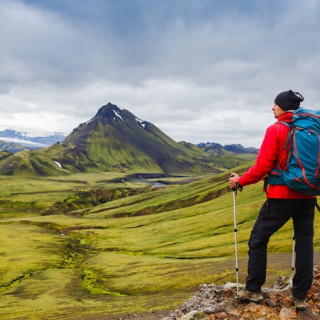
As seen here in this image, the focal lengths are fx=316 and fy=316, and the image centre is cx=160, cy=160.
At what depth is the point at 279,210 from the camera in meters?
11.8

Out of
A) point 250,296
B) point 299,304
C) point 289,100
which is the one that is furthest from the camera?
point 250,296

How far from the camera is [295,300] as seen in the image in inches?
492

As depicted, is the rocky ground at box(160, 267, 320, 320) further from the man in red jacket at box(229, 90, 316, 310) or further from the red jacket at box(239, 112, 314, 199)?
the red jacket at box(239, 112, 314, 199)

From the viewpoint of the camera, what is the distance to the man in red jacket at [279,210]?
458 inches

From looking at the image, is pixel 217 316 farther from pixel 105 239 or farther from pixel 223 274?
pixel 105 239

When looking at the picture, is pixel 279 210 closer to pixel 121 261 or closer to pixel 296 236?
pixel 296 236

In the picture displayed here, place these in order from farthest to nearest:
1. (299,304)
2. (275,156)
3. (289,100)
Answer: (299,304)
(289,100)
(275,156)

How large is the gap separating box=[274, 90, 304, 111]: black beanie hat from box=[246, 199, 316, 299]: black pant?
3584mm

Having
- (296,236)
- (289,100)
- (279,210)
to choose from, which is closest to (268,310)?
(296,236)

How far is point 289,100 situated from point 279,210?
4218 millimetres

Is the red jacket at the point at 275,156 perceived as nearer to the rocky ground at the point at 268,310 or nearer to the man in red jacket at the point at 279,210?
the man in red jacket at the point at 279,210

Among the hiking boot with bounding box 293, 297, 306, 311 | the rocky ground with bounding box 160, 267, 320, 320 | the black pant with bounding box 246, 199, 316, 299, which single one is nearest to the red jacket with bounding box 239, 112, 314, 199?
the black pant with bounding box 246, 199, 316, 299

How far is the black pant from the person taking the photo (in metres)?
12.0

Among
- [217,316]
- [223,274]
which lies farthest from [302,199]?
[223,274]
